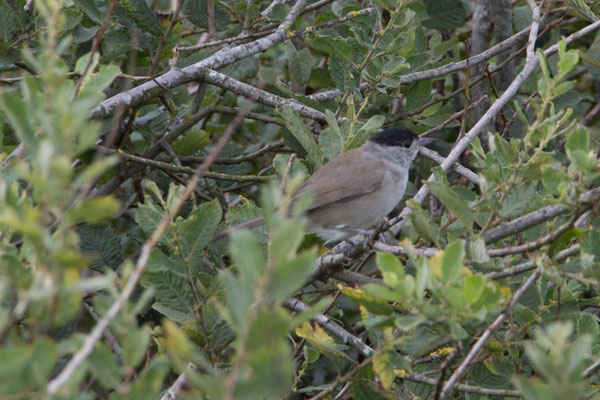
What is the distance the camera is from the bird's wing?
167 inches

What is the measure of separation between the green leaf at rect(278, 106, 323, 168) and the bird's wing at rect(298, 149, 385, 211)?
0.17 meters

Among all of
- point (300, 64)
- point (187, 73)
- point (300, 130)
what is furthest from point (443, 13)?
point (187, 73)

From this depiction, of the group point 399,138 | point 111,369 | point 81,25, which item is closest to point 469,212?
point 111,369

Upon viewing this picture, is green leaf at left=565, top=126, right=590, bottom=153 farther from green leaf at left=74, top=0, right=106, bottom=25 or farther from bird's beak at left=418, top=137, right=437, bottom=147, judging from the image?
green leaf at left=74, top=0, right=106, bottom=25

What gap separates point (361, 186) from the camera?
4.57 meters

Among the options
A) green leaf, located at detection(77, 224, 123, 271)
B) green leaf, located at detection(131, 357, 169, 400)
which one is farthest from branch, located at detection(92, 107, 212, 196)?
green leaf, located at detection(131, 357, 169, 400)

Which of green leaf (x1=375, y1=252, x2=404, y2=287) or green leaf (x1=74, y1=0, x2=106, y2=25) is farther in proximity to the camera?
green leaf (x1=74, y1=0, x2=106, y2=25)

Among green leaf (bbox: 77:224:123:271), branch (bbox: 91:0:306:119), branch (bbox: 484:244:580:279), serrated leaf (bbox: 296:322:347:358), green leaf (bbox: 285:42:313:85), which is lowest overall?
green leaf (bbox: 77:224:123:271)

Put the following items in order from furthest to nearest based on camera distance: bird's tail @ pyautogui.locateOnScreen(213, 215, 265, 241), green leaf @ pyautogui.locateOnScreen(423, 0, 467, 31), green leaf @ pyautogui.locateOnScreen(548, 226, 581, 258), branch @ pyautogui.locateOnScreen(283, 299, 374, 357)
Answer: green leaf @ pyautogui.locateOnScreen(423, 0, 467, 31) → bird's tail @ pyautogui.locateOnScreen(213, 215, 265, 241) → branch @ pyautogui.locateOnScreen(283, 299, 374, 357) → green leaf @ pyautogui.locateOnScreen(548, 226, 581, 258)

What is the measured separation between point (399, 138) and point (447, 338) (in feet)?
7.87

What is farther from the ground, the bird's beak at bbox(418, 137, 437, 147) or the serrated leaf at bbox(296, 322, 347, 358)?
the serrated leaf at bbox(296, 322, 347, 358)

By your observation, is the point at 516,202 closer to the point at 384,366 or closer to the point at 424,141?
the point at 384,366

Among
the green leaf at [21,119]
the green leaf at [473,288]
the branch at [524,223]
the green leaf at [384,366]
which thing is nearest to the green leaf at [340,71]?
the branch at [524,223]

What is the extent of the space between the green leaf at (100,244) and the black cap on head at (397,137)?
175 centimetres
